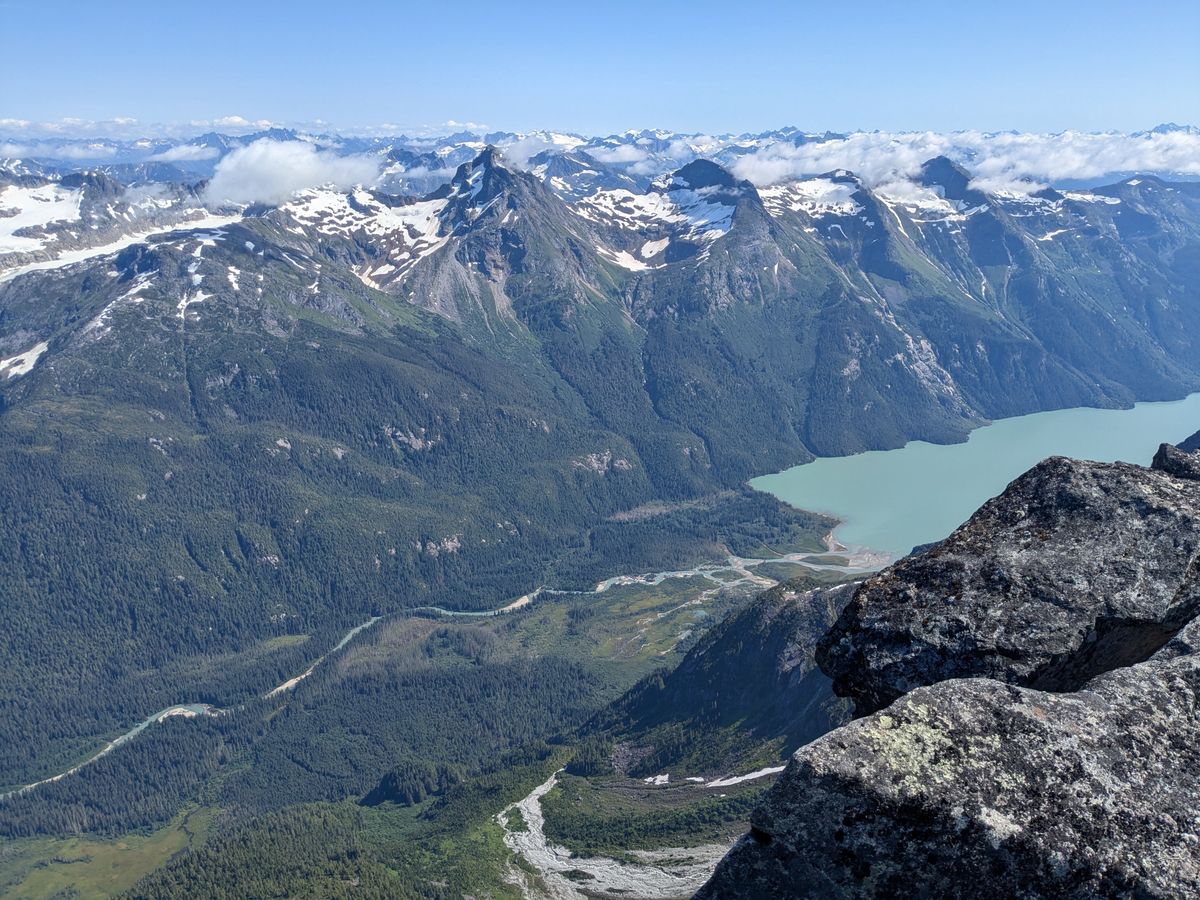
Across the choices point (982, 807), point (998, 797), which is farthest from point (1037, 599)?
point (982, 807)

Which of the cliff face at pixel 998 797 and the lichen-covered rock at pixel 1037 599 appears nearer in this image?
the cliff face at pixel 998 797

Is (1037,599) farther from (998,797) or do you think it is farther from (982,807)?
(982,807)

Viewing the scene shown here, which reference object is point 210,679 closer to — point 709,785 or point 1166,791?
point 709,785

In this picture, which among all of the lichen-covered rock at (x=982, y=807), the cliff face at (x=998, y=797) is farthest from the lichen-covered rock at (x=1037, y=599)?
the lichen-covered rock at (x=982, y=807)

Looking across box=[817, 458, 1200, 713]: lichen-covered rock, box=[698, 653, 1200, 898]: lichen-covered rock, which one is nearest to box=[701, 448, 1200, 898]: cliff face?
box=[698, 653, 1200, 898]: lichen-covered rock

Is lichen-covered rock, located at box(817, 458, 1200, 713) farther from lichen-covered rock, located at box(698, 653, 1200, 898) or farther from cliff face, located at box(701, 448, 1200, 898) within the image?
lichen-covered rock, located at box(698, 653, 1200, 898)

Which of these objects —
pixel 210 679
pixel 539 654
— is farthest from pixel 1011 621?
pixel 210 679

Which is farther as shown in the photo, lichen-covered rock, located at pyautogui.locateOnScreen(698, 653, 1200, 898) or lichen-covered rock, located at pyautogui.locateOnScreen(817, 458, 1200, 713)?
lichen-covered rock, located at pyautogui.locateOnScreen(817, 458, 1200, 713)

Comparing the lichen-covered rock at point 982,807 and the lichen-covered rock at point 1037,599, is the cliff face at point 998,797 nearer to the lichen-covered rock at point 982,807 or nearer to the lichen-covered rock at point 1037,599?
the lichen-covered rock at point 982,807
